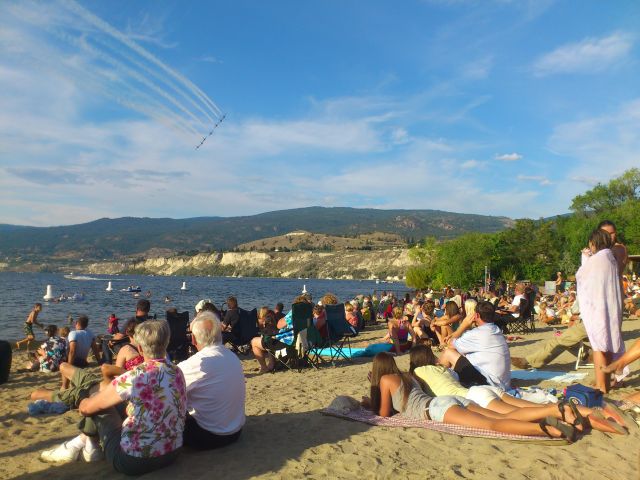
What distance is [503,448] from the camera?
14.0ft

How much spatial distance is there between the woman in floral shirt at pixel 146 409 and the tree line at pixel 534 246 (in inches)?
1971

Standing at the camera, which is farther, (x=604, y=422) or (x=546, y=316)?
(x=546, y=316)

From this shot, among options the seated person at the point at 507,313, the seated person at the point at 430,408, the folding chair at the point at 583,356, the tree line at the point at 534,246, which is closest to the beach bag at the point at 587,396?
the seated person at the point at 430,408

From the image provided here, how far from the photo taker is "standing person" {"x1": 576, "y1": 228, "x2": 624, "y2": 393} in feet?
18.5

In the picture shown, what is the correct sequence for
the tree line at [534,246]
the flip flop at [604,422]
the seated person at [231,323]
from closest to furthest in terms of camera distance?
the flip flop at [604,422], the seated person at [231,323], the tree line at [534,246]

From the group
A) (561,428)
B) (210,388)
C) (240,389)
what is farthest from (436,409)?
(210,388)

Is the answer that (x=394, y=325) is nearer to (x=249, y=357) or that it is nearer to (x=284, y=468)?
(x=249, y=357)

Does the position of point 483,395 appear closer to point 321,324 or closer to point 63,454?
point 63,454

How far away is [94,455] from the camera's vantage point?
13.3ft

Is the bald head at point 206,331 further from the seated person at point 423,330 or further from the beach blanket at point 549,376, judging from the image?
the seated person at point 423,330

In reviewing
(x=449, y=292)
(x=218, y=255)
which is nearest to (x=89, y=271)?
(x=218, y=255)

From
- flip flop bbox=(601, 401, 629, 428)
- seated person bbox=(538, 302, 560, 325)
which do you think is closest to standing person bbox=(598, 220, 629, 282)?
flip flop bbox=(601, 401, 629, 428)

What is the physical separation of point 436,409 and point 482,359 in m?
1.46

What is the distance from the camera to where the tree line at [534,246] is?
170ft
